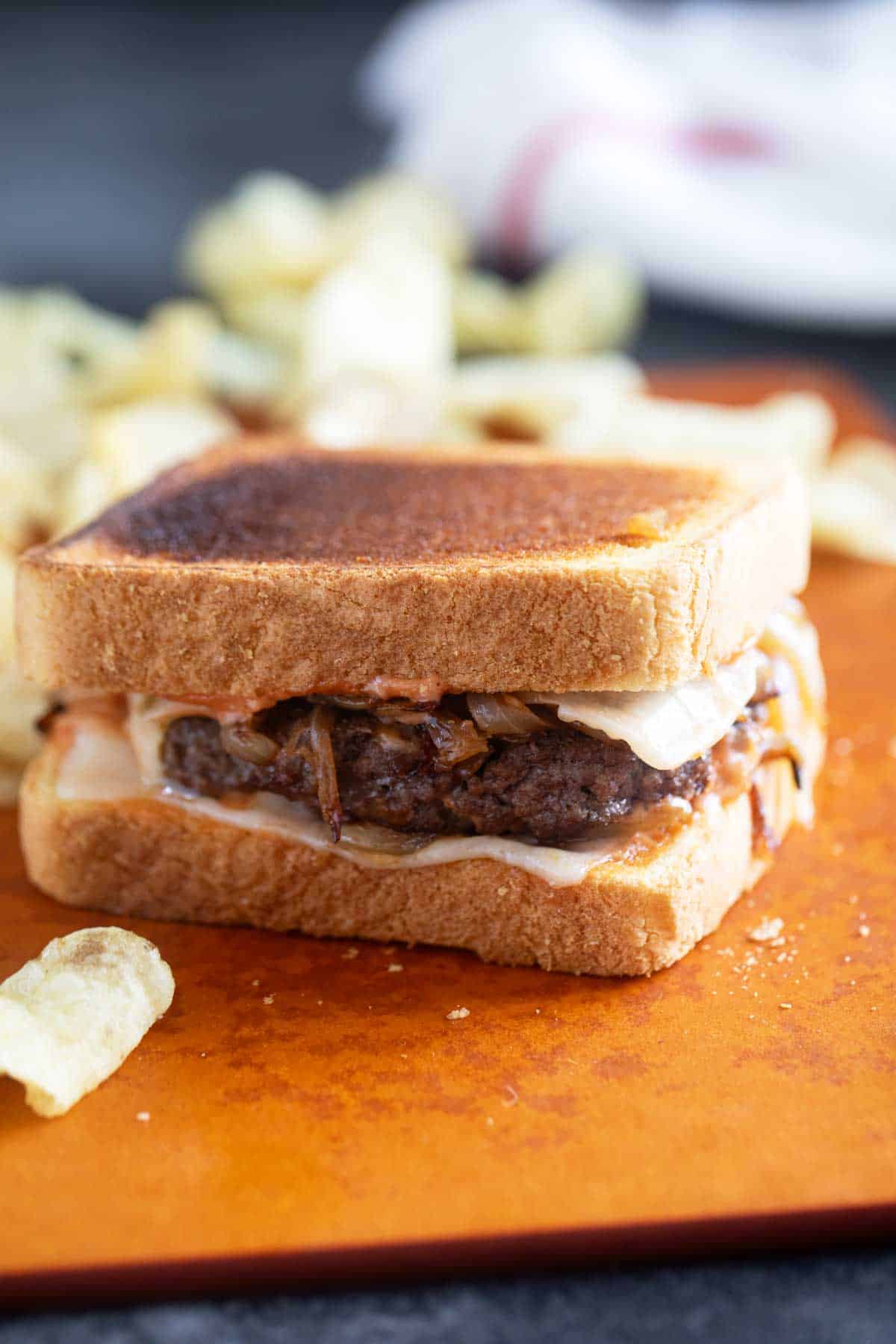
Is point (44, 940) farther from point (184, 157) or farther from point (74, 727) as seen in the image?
point (184, 157)

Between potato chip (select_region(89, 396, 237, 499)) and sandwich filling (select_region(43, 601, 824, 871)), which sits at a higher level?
sandwich filling (select_region(43, 601, 824, 871))

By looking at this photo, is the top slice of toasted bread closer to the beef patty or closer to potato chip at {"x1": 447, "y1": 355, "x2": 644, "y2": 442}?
the beef patty

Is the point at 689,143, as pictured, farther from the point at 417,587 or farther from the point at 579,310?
the point at 417,587

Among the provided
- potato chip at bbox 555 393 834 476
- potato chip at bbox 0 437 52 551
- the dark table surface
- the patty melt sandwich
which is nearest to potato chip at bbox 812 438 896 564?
potato chip at bbox 555 393 834 476

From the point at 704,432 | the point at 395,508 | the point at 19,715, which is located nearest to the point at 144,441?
the point at 19,715

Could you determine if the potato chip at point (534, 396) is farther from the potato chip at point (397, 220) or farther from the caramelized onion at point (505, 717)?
the caramelized onion at point (505, 717)

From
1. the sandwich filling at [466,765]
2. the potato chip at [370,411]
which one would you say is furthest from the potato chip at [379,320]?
the sandwich filling at [466,765]
